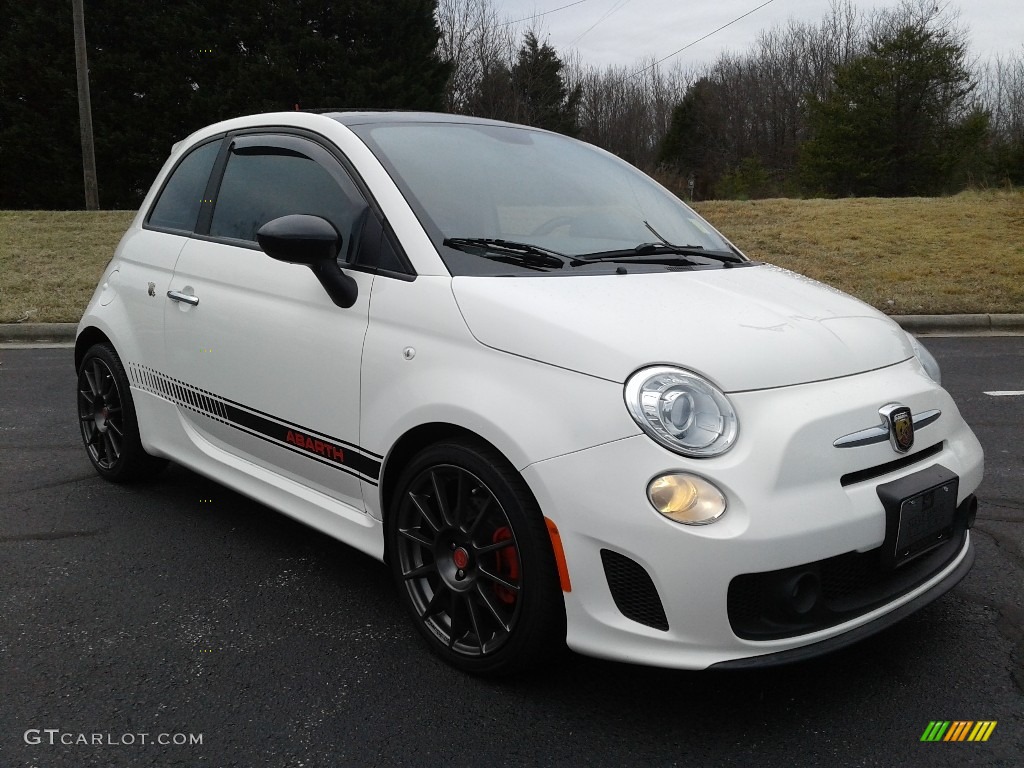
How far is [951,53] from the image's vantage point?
35.1 m

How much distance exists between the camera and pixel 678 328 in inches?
94.9

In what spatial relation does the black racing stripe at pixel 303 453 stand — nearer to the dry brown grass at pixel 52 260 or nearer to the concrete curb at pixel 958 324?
the concrete curb at pixel 958 324

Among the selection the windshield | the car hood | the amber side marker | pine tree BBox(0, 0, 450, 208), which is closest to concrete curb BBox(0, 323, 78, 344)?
the windshield

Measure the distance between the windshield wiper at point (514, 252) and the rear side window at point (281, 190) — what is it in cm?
37

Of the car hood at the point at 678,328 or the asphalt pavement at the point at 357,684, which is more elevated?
the car hood at the point at 678,328

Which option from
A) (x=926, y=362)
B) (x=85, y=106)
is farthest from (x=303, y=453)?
(x=85, y=106)

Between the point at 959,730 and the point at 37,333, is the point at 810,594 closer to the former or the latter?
the point at 959,730

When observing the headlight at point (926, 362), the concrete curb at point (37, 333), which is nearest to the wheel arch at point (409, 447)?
the headlight at point (926, 362)

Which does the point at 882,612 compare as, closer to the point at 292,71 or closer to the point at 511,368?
the point at 511,368

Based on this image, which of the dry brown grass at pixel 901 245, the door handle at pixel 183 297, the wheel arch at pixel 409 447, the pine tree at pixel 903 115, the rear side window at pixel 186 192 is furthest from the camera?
the pine tree at pixel 903 115

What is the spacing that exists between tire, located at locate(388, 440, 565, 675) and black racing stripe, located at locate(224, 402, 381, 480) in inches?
6.7

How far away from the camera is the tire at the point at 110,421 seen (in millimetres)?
4055

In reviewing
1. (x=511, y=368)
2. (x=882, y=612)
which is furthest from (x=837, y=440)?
(x=511, y=368)

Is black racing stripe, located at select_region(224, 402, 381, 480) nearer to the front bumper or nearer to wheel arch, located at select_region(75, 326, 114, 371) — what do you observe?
the front bumper
